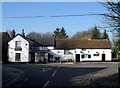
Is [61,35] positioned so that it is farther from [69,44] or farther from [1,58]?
[1,58]

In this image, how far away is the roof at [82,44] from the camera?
83.9 meters

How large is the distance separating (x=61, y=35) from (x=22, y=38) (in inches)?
2440

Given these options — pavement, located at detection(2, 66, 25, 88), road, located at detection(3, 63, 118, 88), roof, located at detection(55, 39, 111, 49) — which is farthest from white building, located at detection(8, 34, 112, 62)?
pavement, located at detection(2, 66, 25, 88)

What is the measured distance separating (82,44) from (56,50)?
806 cm

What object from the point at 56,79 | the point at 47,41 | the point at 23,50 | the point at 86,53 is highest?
the point at 47,41

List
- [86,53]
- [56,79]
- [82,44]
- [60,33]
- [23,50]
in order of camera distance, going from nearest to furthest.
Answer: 1. [56,79]
2. [23,50]
3. [86,53]
4. [82,44]
5. [60,33]

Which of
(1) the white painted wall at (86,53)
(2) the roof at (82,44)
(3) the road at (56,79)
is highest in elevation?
(2) the roof at (82,44)

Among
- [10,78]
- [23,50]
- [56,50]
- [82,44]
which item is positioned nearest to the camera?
[10,78]

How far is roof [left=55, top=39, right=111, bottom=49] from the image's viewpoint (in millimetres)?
83875

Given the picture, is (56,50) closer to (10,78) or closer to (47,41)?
(47,41)

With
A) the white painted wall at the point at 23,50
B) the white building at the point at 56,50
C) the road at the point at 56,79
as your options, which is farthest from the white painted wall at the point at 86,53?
the road at the point at 56,79

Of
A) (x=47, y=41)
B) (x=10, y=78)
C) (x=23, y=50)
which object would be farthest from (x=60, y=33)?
(x=10, y=78)

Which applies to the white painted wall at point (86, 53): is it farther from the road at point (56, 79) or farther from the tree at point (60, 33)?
the tree at point (60, 33)

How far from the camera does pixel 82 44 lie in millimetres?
85938
